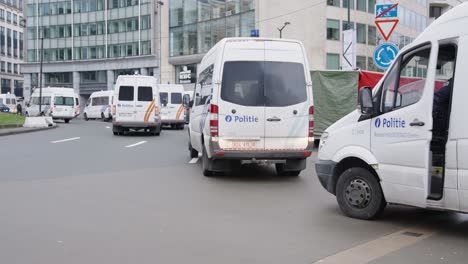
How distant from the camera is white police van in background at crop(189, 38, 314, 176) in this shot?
32.7 ft

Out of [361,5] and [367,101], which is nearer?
[367,101]

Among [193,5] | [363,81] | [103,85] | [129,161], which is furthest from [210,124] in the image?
[103,85]

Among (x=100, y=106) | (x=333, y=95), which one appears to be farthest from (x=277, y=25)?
(x=333, y=95)

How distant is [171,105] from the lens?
103ft

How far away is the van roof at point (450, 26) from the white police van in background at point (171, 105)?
A: 2555 cm

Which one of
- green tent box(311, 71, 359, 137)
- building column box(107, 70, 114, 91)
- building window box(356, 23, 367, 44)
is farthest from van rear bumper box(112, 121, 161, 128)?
building column box(107, 70, 114, 91)

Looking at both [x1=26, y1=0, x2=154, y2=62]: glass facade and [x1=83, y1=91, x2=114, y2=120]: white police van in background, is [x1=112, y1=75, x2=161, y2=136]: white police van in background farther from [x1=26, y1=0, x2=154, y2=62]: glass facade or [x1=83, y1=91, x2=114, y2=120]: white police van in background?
[x1=26, y1=0, x2=154, y2=62]: glass facade

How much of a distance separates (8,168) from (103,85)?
6058cm

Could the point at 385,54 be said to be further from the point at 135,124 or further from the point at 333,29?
the point at 333,29

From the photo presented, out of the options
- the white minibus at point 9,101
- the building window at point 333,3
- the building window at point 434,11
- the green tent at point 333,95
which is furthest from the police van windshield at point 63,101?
the building window at point 434,11

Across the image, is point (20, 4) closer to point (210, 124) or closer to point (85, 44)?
point (85, 44)

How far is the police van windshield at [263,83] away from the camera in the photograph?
10062mm

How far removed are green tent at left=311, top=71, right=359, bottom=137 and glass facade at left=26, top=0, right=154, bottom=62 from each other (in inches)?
2000

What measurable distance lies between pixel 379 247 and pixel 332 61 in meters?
49.7
